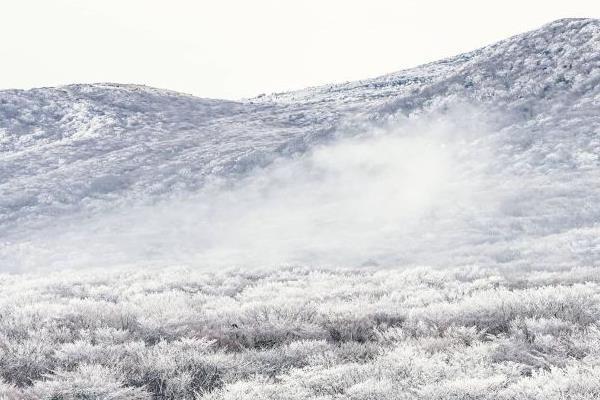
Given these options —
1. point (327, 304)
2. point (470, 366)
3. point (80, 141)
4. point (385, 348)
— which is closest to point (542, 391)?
point (470, 366)

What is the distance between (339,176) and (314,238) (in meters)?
13.0

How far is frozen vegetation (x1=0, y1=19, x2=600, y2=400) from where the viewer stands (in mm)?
6527

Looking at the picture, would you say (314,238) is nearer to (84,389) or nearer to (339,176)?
(339,176)

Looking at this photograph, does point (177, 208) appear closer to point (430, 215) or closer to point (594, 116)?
point (430, 215)

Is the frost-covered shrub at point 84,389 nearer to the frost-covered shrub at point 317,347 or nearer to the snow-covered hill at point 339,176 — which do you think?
the frost-covered shrub at point 317,347

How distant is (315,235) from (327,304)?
1690 cm

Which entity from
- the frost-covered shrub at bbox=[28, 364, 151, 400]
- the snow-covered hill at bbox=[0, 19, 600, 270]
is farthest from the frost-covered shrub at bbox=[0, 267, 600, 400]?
the snow-covered hill at bbox=[0, 19, 600, 270]

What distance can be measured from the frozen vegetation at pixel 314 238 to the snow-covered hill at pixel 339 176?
7.3 inches

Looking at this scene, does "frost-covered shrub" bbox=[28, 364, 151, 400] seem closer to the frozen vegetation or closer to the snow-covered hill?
the frozen vegetation

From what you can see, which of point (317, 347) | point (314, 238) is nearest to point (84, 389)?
point (317, 347)

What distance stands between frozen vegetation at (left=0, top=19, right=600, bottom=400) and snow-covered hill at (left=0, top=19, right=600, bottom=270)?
0.18 metres

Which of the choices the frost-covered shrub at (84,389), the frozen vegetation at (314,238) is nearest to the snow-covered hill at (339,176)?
the frozen vegetation at (314,238)

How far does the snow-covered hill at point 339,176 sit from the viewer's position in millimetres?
23391

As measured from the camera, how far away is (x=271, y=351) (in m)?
7.34
